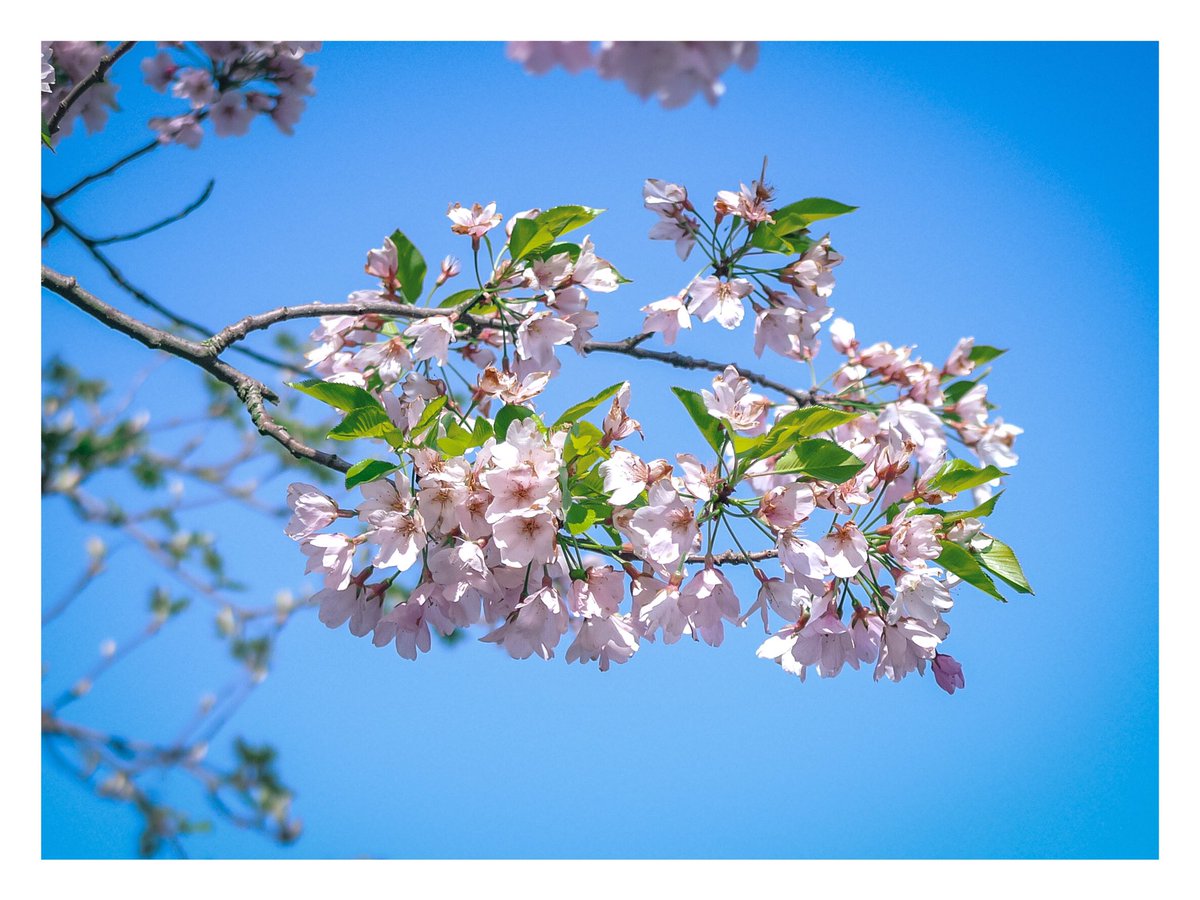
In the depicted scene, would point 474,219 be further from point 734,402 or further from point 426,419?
point 734,402

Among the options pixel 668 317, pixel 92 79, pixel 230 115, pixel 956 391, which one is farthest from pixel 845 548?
pixel 230 115

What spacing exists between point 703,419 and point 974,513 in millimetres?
369

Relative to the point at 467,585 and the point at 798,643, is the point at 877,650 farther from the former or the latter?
the point at 467,585

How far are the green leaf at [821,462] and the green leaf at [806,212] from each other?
44cm

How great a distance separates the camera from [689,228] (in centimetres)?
129

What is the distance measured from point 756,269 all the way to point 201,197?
87cm

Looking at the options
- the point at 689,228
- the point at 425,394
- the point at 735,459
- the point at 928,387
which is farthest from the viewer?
the point at 928,387

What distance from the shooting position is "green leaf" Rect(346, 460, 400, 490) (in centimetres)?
91

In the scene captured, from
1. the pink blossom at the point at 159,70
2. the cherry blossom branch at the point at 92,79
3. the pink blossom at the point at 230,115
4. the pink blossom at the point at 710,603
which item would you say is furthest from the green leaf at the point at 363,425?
the pink blossom at the point at 159,70

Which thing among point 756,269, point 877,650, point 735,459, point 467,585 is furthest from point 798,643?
point 756,269

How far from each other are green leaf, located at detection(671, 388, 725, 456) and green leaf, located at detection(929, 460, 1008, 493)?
0.30 metres

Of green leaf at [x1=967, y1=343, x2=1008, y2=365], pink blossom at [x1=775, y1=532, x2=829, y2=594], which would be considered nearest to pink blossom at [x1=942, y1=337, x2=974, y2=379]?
green leaf at [x1=967, y1=343, x2=1008, y2=365]

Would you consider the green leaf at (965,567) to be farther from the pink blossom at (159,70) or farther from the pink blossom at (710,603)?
the pink blossom at (159,70)

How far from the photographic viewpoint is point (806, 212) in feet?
4.03
